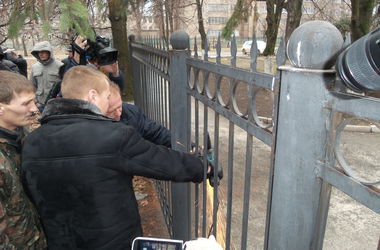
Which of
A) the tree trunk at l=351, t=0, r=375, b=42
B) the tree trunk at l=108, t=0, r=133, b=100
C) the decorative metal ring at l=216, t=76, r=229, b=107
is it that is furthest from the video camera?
the tree trunk at l=351, t=0, r=375, b=42

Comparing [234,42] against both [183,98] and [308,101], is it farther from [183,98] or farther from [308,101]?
[183,98]

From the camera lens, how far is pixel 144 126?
2498mm

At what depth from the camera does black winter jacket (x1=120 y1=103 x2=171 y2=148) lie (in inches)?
97.0

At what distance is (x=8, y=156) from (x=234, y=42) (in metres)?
1.28

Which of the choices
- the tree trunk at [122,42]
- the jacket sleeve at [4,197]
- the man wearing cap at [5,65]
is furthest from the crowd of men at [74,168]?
the tree trunk at [122,42]

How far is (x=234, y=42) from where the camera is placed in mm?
1267

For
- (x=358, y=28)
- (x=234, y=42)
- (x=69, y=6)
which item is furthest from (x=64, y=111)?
(x=358, y=28)

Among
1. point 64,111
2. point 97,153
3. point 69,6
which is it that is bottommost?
point 97,153

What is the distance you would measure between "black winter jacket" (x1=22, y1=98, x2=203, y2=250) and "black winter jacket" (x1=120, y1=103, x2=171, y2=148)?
2.70 feet

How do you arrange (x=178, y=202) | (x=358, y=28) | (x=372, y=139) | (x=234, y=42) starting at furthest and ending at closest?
(x=358, y=28)
(x=372, y=139)
(x=178, y=202)
(x=234, y=42)

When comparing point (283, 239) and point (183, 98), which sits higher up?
point (183, 98)

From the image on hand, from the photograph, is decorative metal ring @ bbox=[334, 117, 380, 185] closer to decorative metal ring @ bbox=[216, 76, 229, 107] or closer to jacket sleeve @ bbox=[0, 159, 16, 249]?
decorative metal ring @ bbox=[216, 76, 229, 107]

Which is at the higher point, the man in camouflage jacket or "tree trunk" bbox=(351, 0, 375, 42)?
"tree trunk" bbox=(351, 0, 375, 42)

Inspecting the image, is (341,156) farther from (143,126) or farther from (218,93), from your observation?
(143,126)
